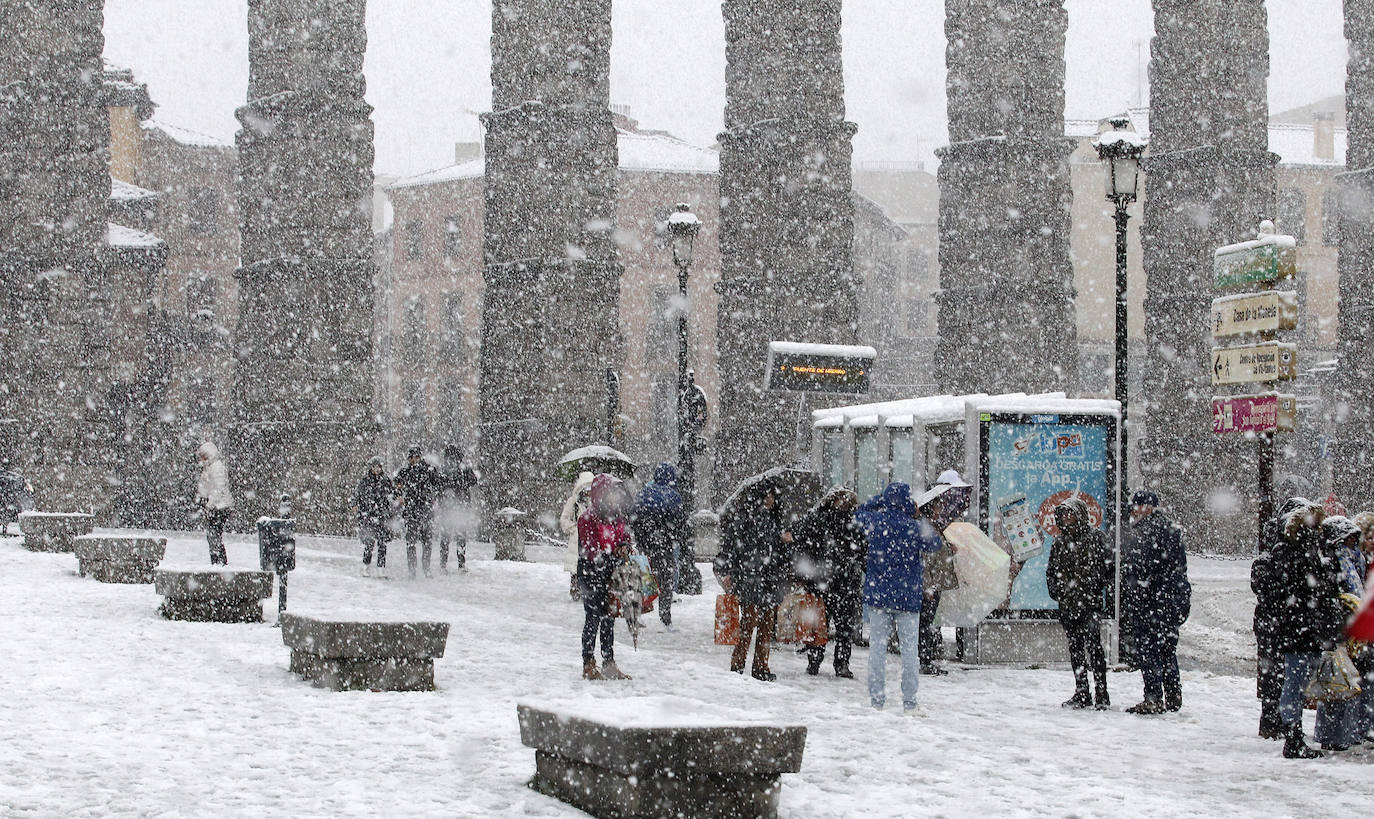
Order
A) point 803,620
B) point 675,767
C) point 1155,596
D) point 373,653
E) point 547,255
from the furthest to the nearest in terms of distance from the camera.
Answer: point 547,255, point 803,620, point 1155,596, point 373,653, point 675,767

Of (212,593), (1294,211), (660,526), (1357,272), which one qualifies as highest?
(1294,211)

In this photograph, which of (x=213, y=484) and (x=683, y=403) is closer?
(x=213, y=484)

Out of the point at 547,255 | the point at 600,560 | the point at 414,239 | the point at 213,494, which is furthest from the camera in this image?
the point at 414,239

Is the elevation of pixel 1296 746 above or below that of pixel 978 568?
below

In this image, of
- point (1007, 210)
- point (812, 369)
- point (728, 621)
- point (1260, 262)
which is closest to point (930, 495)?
point (728, 621)

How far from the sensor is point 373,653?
9.34m

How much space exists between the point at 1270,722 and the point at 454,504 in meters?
13.5

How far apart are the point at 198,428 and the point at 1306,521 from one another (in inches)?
1886

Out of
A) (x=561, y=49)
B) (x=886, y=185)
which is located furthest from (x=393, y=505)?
(x=886, y=185)

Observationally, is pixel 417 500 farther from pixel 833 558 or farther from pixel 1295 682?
pixel 1295 682

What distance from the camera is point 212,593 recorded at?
41.2ft

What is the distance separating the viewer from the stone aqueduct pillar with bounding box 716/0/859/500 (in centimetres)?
2902

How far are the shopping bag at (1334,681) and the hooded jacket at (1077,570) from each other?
2.13 m

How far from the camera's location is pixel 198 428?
52.4 metres
